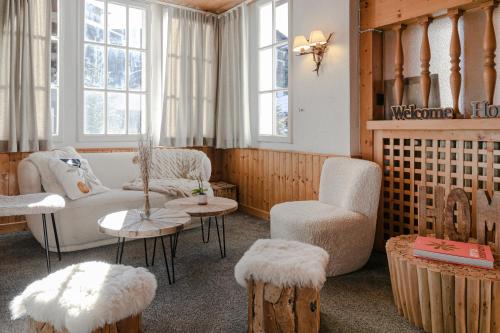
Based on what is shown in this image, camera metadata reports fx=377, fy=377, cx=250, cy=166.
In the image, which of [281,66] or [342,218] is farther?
[281,66]

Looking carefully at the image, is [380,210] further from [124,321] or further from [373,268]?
[124,321]

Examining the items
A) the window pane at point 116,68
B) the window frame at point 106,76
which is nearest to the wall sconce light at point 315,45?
the window frame at point 106,76

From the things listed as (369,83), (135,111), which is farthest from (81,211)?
(369,83)

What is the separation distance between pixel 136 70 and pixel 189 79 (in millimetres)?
629

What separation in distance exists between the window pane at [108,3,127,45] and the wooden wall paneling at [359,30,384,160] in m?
2.68

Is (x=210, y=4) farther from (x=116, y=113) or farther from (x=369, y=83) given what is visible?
(x=369, y=83)

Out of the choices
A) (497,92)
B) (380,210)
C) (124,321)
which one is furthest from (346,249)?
(124,321)

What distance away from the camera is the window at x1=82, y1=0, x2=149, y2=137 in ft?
13.5

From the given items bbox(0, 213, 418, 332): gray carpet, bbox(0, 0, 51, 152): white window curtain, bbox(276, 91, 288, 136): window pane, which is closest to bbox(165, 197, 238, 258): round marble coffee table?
bbox(0, 213, 418, 332): gray carpet

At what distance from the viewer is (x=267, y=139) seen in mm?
4301

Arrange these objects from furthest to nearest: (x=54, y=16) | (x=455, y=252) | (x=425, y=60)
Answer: (x=54, y=16), (x=425, y=60), (x=455, y=252)

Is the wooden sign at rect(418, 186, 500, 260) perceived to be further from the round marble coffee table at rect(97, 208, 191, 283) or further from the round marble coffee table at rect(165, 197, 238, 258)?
the round marble coffee table at rect(97, 208, 191, 283)

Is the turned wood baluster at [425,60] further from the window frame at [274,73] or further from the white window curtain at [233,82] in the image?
the white window curtain at [233,82]

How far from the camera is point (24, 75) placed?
3.56 metres
